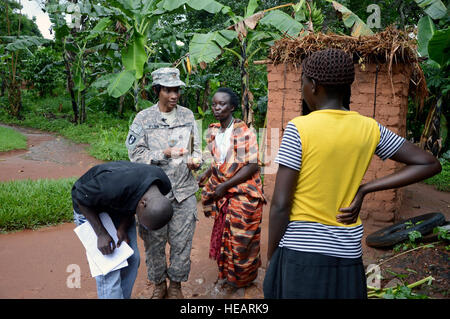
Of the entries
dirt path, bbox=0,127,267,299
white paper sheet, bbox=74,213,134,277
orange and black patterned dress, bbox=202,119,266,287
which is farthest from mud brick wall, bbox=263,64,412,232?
white paper sheet, bbox=74,213,134,277

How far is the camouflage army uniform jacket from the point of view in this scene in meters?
3.00

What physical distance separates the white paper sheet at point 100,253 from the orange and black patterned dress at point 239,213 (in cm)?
110

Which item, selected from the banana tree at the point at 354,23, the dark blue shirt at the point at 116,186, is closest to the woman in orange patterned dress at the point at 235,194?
the dark blue shirt at the point at 116,186

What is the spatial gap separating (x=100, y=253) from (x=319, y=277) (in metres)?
1.36

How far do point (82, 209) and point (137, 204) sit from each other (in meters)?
0.38

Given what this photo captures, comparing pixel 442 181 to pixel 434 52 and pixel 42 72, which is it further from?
pixel 42 72

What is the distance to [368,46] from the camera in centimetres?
476

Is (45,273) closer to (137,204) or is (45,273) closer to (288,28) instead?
(137,204)

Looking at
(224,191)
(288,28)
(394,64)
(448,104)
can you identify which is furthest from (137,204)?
(448,104)

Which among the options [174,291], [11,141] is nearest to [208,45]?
[174,291]

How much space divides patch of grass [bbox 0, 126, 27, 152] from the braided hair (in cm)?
886

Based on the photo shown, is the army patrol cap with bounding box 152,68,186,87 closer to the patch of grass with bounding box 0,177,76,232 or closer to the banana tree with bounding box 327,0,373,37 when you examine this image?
the patch of grass with bounding box 0,177,76,232

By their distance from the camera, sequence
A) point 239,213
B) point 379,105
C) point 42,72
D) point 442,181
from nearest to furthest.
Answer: point 239,213
point 379,105
point 442,181
point 42,72

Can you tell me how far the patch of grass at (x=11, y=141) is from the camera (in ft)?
28.5
